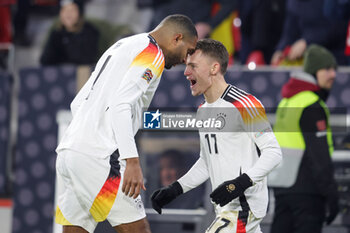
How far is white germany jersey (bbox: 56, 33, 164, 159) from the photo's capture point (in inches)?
127

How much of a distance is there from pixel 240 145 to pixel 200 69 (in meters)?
0.43

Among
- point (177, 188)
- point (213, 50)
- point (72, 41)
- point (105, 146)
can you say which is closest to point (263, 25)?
point (72, 41)

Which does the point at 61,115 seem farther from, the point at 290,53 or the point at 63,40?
the point at 290,53

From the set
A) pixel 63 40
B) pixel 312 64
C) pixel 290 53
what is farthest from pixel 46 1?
pixel 312 64

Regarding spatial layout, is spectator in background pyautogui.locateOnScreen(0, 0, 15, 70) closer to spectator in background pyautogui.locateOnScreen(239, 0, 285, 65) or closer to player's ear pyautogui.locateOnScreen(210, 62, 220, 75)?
spectator in background pyautogui.locateOnScreen(239, 0, 285, 65)

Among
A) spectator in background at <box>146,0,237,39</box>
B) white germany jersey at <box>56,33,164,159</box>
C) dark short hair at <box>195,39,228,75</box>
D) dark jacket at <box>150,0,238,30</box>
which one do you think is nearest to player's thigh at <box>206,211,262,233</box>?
white germany jersey at <box>56,33,164,159</box>

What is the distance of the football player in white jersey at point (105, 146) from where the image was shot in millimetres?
3254

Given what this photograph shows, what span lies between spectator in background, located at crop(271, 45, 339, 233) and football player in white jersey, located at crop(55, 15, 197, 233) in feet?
4.18

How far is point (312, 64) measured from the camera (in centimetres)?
462

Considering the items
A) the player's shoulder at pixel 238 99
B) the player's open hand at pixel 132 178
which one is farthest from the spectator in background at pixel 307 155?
the player's open hand at pixel 132 178

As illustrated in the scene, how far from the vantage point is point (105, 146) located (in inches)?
130

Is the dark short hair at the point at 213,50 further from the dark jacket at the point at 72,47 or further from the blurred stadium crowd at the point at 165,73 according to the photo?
the dark jacket at the point at 72,47

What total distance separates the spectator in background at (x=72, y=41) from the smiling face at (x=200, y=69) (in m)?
2.97

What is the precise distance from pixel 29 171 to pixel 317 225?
2.80m
